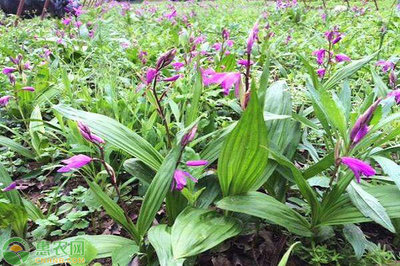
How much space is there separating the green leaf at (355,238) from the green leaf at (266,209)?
0.13 meters

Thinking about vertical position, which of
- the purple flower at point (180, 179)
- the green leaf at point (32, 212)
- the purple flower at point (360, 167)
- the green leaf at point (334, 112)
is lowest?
the green leaf at point (32, 212)

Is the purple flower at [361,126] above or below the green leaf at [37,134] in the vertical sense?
above

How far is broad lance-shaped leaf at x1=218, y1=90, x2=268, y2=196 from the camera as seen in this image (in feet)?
3.50

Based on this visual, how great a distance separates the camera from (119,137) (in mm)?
1284

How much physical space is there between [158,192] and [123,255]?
0.73 ft

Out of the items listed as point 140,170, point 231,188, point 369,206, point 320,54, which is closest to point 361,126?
point 369,206

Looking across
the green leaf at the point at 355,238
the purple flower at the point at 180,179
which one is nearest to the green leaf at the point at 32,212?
the purple flower at the point at 180,179

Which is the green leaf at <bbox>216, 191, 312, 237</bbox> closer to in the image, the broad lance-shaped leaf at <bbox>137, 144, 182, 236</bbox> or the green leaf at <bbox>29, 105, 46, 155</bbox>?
the broad lance-shaped leaf at <bbox>137, 144, 182, 236</bbox>

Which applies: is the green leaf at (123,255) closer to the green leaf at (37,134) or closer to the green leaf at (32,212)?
the green leaf at (32,212)

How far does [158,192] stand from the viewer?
1146mm

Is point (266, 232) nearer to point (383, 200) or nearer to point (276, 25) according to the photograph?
point (383, 200)

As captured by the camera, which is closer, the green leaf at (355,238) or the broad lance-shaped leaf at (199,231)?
the broad lance-shaped leaf at (199,231)

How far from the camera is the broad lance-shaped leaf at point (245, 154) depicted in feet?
3.50

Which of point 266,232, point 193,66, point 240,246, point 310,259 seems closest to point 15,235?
point 240,246
